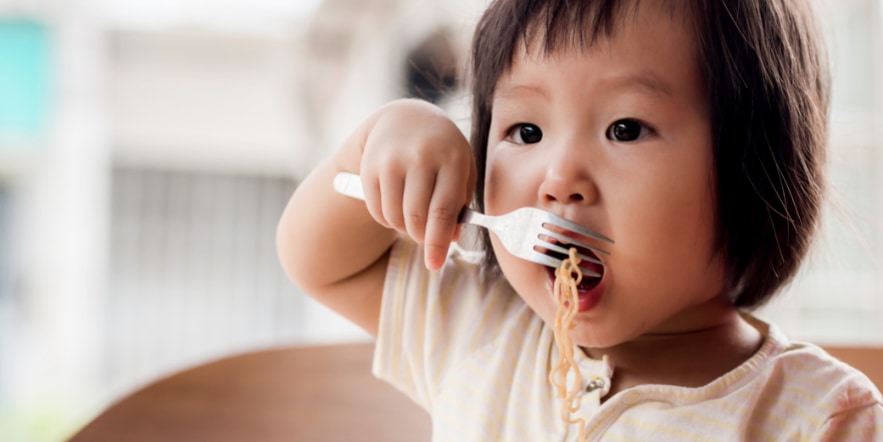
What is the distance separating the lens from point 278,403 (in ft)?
3.08

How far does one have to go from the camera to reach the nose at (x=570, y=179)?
0.57 metres

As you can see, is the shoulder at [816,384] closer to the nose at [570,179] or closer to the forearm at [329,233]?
the nose at [570,179]

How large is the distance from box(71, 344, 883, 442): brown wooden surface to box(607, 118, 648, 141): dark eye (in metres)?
0.38

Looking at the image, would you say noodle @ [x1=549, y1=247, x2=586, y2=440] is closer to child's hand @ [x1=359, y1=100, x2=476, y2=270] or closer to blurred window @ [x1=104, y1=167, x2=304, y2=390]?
child's hand @ [x1=359, y1=100, x2=476, y2=270]

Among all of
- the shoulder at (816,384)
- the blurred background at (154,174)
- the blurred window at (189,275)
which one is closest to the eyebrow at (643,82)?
the shoulder at (816,384)

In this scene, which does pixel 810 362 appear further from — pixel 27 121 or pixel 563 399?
pixel 27 121

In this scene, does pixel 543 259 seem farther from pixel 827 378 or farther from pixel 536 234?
pixel 827 378

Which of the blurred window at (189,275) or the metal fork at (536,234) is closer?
the metal fork at (536,234)

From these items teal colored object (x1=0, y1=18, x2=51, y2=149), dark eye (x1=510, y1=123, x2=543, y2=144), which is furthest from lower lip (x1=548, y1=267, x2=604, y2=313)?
teal colored object (x1=0, y1=18, x2=51, y2=149)

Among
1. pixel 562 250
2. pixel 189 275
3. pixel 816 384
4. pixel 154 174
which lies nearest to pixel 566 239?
pixel 562 250

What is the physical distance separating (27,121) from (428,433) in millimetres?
5068

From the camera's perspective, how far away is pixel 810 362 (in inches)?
25.7

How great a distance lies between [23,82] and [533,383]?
5315mm

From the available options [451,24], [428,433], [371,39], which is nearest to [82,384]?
[371,39]
